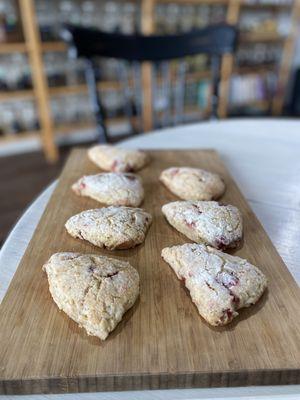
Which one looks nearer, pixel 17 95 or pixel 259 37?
pixel 17 95

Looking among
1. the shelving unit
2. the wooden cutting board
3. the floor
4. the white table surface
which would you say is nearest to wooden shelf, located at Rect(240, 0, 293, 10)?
the shelving unit

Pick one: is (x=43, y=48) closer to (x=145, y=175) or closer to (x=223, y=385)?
(x=145, y=175)

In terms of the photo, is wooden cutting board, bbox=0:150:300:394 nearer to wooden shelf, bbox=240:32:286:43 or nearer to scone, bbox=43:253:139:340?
scone, bbox=43:253:139:340

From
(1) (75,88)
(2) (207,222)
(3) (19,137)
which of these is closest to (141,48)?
(2) (207,222)

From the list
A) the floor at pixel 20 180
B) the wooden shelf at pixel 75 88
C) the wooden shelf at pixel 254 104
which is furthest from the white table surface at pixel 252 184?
the wooden shelf at pixel 254 104

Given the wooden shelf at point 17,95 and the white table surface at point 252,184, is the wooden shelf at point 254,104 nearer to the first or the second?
the wooden shelf at point 17,95

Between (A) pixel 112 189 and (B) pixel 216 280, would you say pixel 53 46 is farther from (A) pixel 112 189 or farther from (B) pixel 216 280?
(B) pixel 216 280

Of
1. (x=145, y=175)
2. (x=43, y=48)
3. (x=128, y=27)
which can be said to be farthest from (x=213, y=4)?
(x=145, y=175)

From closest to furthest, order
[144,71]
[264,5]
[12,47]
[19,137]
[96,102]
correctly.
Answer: [96,102] < [12,47] < [19,137] < [144,71] < [264,5]
